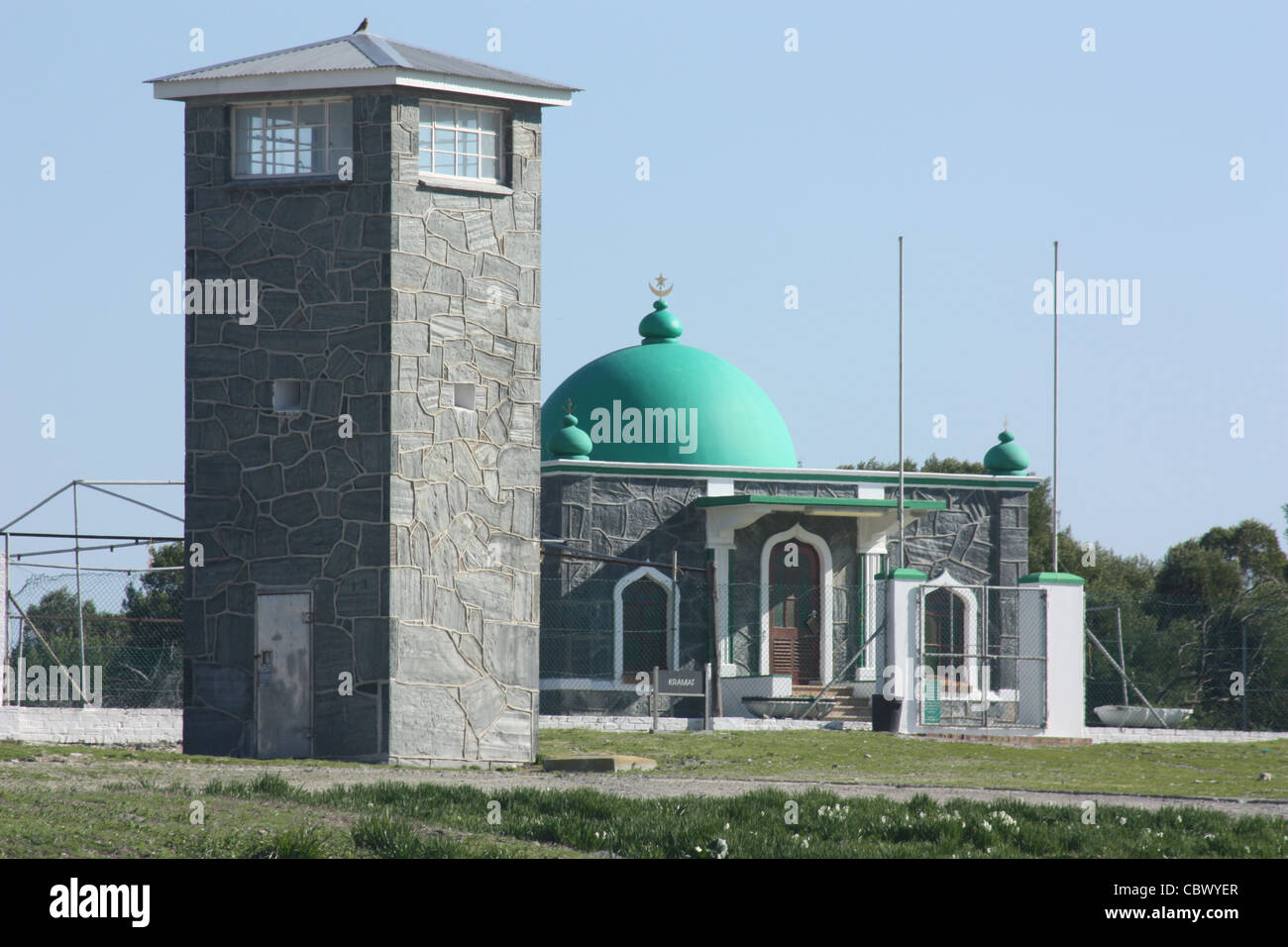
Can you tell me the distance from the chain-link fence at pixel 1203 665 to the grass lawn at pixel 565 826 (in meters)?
18.4

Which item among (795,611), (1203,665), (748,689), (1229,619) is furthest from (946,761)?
(1229,619)

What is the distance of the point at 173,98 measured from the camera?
66.0 feet

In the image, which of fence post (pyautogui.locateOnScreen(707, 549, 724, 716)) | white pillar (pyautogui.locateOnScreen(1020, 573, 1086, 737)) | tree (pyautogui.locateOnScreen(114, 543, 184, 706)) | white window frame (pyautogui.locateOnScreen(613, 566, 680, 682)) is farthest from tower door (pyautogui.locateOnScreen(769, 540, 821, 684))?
tree (pyautogui.locateOnScreen(114, 543, 184, 706))

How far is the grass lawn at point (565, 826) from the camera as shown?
10156 millimetres

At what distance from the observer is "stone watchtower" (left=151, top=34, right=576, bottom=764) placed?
19.1 metres

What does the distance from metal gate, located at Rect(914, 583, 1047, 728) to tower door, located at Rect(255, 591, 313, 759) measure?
949cm

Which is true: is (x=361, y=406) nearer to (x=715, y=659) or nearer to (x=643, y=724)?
(x=643, y=724)

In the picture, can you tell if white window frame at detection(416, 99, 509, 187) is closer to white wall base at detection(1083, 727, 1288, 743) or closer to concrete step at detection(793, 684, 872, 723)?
concrete step at detection(793, 684, 872, 723)

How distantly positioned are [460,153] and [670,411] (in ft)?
45.5

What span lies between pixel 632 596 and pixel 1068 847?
19.8 m

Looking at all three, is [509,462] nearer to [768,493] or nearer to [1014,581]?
[768,493]
